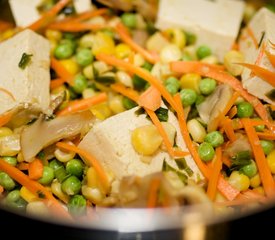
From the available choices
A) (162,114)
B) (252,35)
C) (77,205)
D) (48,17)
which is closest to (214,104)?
(162,114)

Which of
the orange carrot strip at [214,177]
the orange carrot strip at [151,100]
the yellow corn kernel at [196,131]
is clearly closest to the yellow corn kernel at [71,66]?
the orange carrot strip at [151,100]

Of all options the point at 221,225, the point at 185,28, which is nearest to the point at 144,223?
the point at 221,225

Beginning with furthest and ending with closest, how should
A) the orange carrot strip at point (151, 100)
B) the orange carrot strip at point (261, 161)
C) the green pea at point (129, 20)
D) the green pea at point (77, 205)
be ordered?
the green pea at point (129, 20) → the orange carrot strip at point (151, 100) → the orange carrot strip at point (261, 161) → the green pea at point (77, 205)

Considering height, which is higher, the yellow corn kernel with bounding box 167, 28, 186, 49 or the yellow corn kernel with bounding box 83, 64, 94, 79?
the yellow corn kernel with bounding box 167, 28, 186, 49

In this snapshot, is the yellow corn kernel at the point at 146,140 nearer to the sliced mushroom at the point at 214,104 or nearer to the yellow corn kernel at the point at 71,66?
the sliced mushroom at the point at 214,104

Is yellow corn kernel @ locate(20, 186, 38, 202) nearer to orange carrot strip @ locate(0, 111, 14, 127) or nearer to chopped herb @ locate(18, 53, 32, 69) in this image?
orange carrot strip @ locate(0, 111, 14, 127)

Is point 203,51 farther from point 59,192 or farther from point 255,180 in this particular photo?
point 59,192

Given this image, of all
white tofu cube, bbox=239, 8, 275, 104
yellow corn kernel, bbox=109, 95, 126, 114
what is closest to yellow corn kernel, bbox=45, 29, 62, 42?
yellow corn kernel, bbox=109, 95, 126, 114
